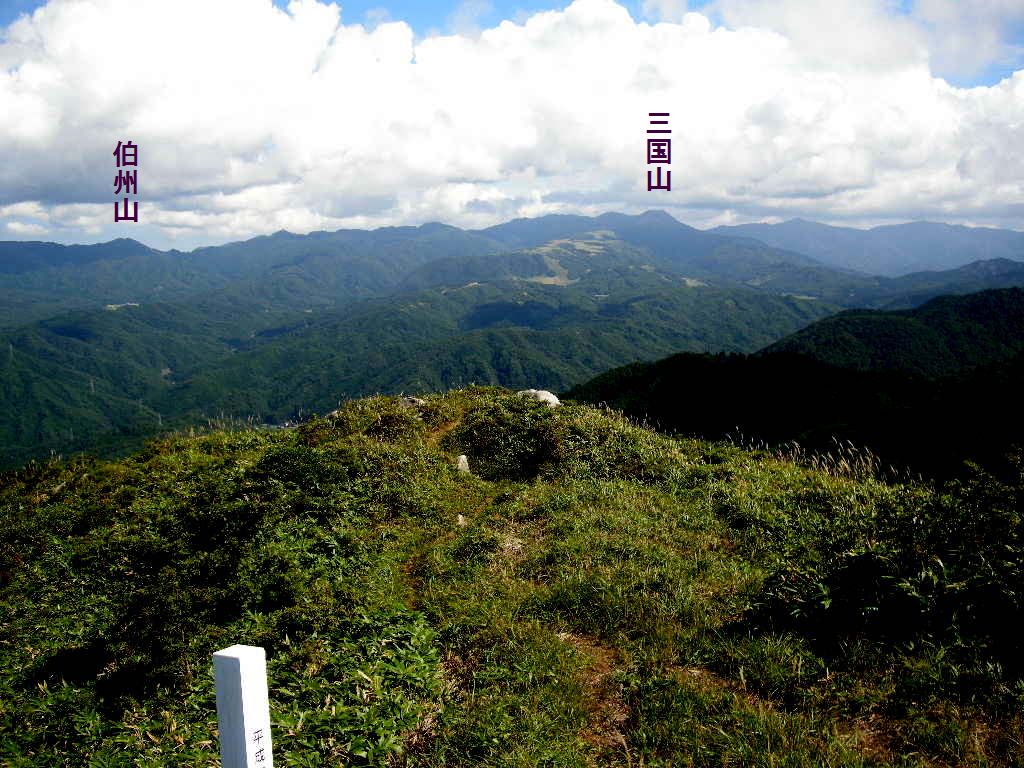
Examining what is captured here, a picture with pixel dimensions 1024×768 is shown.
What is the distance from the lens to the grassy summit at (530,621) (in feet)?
17.5

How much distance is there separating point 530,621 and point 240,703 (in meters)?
4.56

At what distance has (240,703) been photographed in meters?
3.29

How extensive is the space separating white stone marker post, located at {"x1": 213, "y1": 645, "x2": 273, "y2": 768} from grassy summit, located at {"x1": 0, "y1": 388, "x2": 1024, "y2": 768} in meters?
2.07

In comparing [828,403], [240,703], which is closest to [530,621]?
[240,703]

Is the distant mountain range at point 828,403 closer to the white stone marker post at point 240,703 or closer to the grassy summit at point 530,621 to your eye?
the grassy summit at point 530,621

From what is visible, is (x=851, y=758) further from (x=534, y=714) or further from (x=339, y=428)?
(x=339, y=428)

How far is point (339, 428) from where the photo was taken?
17.0m

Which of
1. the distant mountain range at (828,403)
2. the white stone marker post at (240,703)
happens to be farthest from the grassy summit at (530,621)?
the distant mountain range at (828,403)

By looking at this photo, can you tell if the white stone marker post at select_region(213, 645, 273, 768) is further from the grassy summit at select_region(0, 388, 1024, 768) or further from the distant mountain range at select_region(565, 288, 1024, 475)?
the distant mountain range at select_region(565, 288, 1024, 475)

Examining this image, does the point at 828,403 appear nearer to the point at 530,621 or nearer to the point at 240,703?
the point at 530,621

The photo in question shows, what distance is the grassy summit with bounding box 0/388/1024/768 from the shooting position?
17.5ft

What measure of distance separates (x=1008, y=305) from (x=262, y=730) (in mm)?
220521

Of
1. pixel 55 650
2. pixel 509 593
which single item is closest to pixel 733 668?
pixel 509 593

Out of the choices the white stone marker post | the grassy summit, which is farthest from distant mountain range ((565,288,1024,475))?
the white stone marker post
